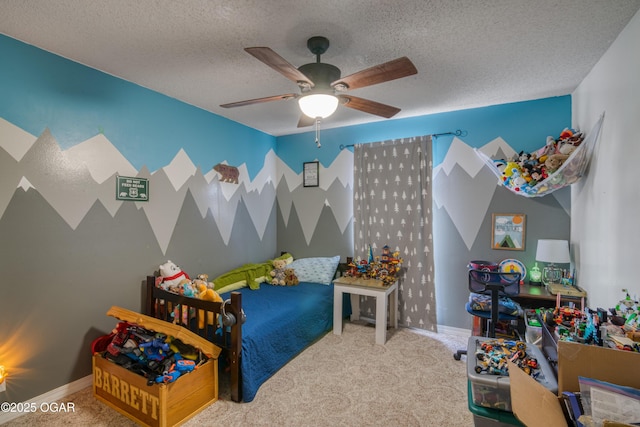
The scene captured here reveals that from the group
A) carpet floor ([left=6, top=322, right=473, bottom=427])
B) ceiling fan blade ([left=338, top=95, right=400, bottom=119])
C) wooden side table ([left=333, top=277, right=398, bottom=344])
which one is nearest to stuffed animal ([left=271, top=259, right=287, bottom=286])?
wooden side table ([left=333, top=277, right=398, bottom=344])

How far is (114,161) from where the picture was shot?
2.62m

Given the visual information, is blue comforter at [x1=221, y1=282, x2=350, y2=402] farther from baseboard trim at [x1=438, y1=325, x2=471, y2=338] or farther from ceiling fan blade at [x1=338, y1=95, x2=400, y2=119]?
ceiling fan blade at [x1=338, y1=95, x2=400, y2=119]

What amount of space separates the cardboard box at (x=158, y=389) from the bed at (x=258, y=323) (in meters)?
0.17

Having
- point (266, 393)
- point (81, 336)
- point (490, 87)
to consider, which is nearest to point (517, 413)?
point (266, 393)

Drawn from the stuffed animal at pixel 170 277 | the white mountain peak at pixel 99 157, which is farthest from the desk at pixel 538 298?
the white mountain peak at pixel 99 157

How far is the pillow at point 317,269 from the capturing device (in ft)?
12.8

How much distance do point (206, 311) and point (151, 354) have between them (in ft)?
1.43

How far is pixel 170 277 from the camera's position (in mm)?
2871

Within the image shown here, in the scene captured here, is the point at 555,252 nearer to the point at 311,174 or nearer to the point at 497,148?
the point at 497,148

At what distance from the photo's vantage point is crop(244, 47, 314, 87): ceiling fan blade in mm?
1484

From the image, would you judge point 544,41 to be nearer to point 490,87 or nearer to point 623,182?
point 490,87

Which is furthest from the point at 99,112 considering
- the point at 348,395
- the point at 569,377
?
the point at 569,377

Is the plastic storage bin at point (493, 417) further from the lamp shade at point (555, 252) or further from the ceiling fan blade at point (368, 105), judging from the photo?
the lamp shade at point (555, 252)

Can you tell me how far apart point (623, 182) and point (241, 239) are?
11.6 feet
